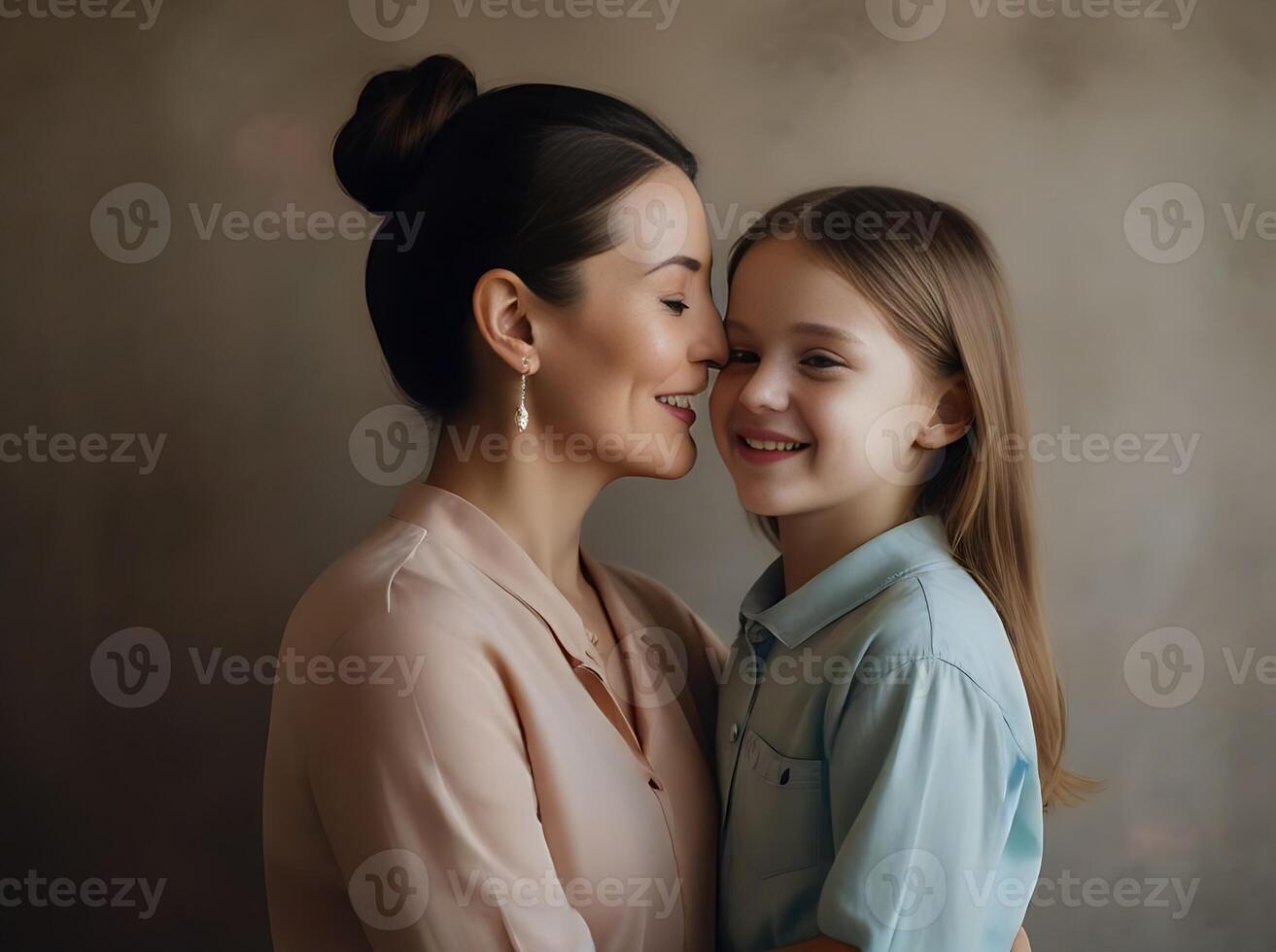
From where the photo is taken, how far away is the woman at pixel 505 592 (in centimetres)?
99

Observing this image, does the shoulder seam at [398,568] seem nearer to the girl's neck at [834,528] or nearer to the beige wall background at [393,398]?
the girl's neck at [834,528]

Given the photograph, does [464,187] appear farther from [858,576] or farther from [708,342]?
[858,576]

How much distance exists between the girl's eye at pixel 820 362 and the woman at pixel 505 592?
126 millimetres

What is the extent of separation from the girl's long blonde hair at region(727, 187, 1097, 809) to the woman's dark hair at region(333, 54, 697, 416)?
0.21m

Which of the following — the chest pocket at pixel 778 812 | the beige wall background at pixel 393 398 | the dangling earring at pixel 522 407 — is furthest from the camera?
the beige wall background at pixel 393 398

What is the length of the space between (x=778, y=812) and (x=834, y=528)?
1.04ft

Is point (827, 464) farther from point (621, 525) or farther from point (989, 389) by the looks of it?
point (621, 525)

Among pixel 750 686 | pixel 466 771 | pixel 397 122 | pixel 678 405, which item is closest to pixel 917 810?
pixel 750 686

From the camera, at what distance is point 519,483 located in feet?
4.02

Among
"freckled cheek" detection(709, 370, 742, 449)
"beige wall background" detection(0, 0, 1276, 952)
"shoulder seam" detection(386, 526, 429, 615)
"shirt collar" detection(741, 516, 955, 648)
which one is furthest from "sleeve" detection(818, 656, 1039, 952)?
"beige wall background" detection(0, 0, 1276, 952)

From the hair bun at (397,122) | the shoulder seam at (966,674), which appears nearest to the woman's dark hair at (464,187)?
the hair bun at (397,122)

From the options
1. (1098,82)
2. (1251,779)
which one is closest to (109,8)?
(1098,82)

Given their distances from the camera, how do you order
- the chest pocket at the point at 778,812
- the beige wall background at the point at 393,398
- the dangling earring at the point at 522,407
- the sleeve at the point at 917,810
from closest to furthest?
the sleeve at the point at 917,810 → the chest pocket at the point at 778,812 → the dangling earring at the point at 522,407 → the beige wall background at the point at 393,398

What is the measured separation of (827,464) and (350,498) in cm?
82
